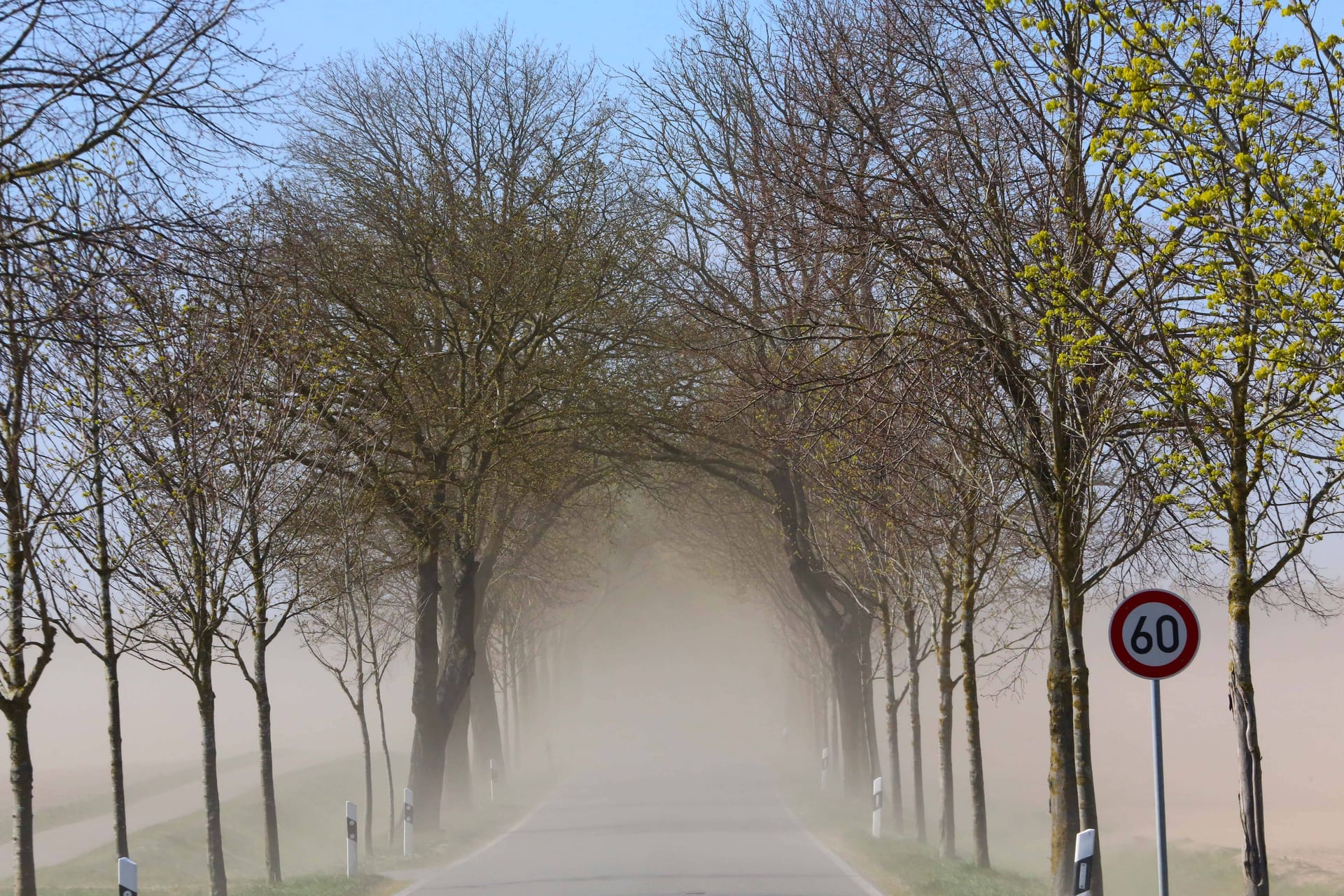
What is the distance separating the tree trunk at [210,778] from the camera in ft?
44.3

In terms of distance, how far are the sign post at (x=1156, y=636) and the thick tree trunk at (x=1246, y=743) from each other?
1.15 m

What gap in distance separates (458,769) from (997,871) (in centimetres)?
1454

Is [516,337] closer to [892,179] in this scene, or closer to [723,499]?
[723,499]

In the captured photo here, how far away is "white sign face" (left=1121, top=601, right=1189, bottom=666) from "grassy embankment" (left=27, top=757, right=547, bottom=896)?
9484 millimetres

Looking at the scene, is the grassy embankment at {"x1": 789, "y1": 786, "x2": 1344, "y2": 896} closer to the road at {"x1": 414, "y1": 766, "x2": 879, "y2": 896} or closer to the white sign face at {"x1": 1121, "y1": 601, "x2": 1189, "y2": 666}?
the road at {"x1": 414, "y1": 766, "x2": 879, "y2": 896}

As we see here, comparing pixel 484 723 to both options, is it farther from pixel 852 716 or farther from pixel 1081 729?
pixel 1081 729

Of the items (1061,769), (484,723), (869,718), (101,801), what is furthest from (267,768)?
(101,801)

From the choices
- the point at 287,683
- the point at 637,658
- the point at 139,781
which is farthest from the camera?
the point at 287,683

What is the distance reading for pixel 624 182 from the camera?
2323 cm

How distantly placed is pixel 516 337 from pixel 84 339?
632 inches

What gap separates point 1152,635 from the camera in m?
9.19

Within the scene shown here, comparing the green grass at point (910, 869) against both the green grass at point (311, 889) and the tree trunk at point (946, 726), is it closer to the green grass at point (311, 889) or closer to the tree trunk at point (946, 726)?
the tree trunk at point (946, 726)

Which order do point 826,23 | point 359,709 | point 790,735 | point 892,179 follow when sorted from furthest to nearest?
1. point 790,735
2. point 359,709
3. point 826,23
4. point 892,179

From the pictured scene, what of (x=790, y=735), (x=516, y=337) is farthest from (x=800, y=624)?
(x=516, y=337)
